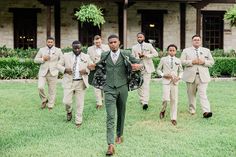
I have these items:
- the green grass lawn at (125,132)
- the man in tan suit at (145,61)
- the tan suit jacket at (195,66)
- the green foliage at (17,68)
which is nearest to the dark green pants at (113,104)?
the green grass lawn at (125,132)

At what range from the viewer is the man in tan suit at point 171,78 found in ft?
32.3

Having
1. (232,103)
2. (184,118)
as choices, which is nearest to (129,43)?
(232,103)

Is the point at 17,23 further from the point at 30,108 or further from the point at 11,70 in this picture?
the point at 30,108

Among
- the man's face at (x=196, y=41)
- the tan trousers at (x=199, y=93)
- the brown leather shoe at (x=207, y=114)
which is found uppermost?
the man's face at (x=196, y=41)

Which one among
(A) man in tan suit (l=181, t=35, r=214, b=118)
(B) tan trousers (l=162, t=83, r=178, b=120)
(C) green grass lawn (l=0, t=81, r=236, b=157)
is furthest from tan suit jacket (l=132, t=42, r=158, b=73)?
(B) tan trousers (l=162, t=83, r=178, b=120)

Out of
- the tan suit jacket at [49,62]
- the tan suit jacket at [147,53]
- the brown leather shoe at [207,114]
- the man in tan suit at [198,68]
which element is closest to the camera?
the brown leather shoe at [207,114]

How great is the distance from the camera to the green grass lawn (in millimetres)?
7496

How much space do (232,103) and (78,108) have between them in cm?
476

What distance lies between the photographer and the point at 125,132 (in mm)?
8883

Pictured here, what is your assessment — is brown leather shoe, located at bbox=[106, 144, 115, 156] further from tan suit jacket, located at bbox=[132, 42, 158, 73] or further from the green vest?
tan suit jacket, located at bbox=[132, 42, 158, 73]

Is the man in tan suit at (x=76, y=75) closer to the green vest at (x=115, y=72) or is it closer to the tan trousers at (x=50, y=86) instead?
the tan trousers at (x=50, y=86)

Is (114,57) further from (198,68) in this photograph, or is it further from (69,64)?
(198,68)

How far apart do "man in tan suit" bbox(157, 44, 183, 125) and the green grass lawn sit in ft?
1.16

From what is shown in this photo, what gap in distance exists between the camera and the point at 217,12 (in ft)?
78.3
